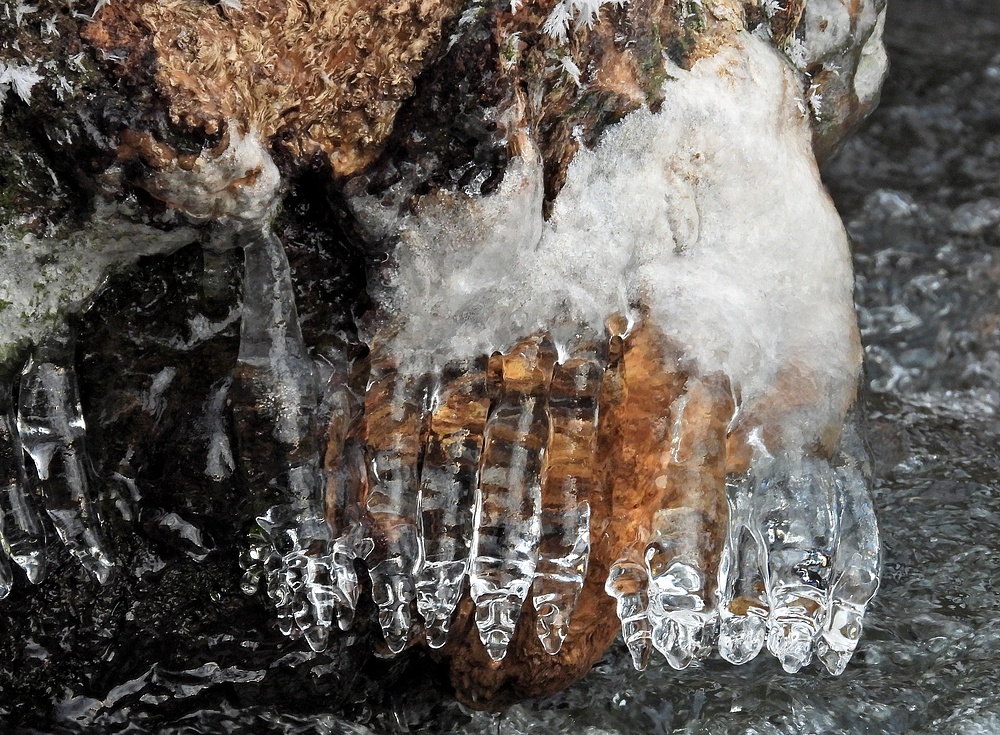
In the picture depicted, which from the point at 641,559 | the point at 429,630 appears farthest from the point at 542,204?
the point at 429,630

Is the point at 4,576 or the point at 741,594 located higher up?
the point at 4,576

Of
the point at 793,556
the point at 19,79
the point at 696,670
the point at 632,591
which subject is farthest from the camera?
the point at 696,670

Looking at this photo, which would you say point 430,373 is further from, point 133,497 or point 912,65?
point 912,65

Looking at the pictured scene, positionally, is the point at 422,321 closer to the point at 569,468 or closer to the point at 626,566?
the point at 569,468

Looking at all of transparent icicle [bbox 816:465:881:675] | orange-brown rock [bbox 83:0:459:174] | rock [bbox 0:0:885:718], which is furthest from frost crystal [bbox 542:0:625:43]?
transparent icicle [bbox 816:465:881:675]

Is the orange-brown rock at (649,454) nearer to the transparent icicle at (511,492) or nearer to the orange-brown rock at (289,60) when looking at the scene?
the transparent icicle at (511,492)

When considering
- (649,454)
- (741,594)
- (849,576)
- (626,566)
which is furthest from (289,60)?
(849,576)
